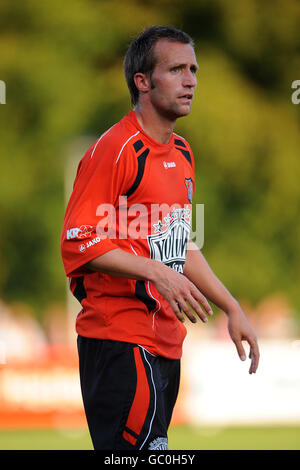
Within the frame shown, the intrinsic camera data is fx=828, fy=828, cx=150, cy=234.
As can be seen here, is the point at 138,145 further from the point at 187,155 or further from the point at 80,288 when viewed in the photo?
the point at 80,288

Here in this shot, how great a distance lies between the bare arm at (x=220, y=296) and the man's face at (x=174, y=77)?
2.46 ft

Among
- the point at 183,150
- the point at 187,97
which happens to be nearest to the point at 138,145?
the point at 187,97

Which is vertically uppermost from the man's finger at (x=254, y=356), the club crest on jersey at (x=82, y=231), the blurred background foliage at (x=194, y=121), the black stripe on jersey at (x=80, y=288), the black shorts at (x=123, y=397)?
the blurred background foliage at (x=194, y=121)

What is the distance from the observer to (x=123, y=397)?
142 inches

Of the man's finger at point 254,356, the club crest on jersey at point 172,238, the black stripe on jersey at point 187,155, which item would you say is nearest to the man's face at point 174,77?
the black stripe on jersey at point 187,155

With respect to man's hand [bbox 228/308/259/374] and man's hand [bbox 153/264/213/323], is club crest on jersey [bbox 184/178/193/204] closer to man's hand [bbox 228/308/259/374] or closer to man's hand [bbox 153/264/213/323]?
man's hand [bbox 228/308/259/374]

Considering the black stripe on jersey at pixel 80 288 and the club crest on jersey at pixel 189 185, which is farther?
the club crest on jersey at pixel 189 185

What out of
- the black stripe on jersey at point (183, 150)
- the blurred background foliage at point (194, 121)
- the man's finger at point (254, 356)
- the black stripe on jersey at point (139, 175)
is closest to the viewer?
the black stripe on jersey at point (139, 175)

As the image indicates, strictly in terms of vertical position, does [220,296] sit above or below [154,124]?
below

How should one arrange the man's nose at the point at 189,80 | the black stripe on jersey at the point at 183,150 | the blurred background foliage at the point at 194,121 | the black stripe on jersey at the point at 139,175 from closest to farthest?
the black stripe on jersey at the point at 139,175 < the man's nose at the point at 189,80 < the black stripe on jersey at the point at 183,150 < the blurred background foliage at the point at 194,121

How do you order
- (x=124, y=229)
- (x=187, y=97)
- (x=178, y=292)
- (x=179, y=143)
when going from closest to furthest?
(x=178, y=292) → (x=124, y=229) → (x=187, y=97) → (x=179, y=143)

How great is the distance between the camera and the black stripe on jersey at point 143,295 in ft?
12.1

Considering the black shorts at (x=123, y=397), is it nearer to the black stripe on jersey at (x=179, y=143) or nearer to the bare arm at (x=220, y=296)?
the bare arm at (x=220, y=296)

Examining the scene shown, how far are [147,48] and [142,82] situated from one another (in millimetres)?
158
